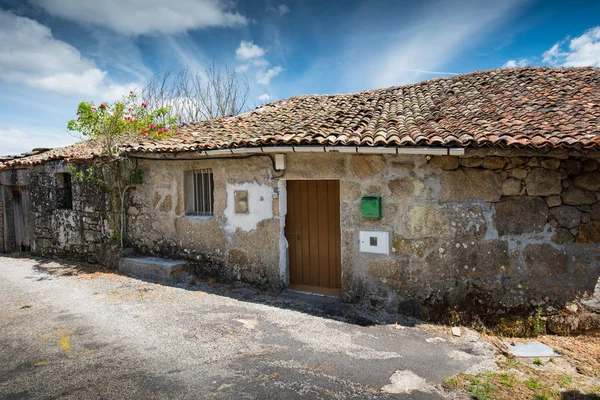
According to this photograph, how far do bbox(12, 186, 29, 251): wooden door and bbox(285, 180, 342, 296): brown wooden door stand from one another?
8.12 meters

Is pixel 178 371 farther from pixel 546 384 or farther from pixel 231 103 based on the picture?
pixel 231 103

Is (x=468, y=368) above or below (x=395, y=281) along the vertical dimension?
below

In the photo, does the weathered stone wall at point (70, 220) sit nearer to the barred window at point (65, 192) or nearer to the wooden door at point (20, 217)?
the barred window at point (65, 192)

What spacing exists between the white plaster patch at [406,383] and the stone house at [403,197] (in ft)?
5.91

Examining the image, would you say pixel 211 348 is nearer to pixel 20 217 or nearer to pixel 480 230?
pixel 480 230

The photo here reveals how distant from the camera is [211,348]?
13.6ft

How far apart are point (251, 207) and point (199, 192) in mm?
1426

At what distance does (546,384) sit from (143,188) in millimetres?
7307

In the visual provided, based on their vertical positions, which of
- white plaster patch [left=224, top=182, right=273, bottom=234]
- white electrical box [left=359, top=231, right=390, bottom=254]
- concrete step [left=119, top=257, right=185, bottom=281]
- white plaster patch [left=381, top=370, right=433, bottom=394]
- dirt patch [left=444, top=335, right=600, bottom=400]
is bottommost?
dirt patch [left=444, top=335, right=600, bottom=400]

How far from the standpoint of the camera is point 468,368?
3.93m

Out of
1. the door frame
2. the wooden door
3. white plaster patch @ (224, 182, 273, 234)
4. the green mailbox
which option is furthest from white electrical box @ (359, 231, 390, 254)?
the wooden door

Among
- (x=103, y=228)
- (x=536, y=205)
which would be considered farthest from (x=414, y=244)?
(x=103, y=228)

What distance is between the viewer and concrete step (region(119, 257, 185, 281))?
692 cm

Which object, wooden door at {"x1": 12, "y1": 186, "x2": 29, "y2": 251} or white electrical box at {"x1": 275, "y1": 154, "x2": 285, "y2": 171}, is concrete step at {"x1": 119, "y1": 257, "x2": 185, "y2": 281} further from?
wooden door at {"x1": 12, "y1": 186, "x2": 29, "y2": 251}
